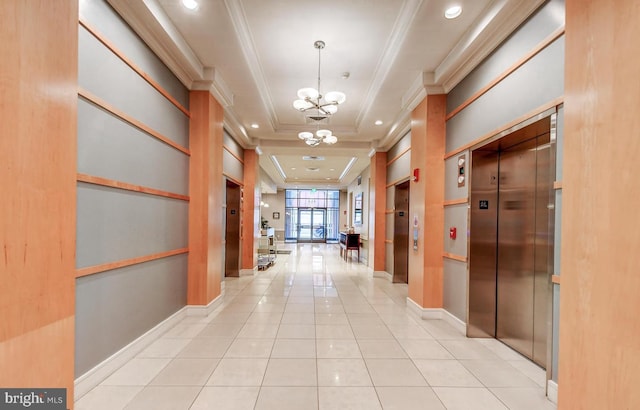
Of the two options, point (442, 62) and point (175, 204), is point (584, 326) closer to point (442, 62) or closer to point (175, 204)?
point (442, 62)

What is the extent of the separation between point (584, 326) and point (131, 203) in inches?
160

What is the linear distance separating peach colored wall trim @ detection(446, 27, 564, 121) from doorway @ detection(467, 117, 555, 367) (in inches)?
→ 26.0

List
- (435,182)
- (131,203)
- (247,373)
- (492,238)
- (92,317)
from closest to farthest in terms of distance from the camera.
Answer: (92,317), (247,373), (131,203), (492,238), (435,182)

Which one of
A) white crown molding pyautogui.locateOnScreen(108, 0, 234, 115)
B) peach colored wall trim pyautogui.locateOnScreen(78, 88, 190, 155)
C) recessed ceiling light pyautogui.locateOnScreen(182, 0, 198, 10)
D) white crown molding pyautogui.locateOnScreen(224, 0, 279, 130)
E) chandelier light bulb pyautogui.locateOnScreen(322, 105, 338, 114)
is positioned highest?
white crown molding pyautogui.locateOnScreen(224, 0, 279, 130)

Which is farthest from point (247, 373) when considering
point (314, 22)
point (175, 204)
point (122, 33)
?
point (314, 22)

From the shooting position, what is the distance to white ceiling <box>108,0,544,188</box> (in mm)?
3098

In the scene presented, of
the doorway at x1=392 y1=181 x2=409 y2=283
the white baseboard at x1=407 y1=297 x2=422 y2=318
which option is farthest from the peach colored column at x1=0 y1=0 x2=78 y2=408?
the doorway at x1=392 y1=181 x2=409 y2=283

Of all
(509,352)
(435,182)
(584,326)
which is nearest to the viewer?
(584,326)

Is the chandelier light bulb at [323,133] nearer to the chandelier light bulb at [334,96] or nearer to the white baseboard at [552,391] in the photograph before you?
the chandelier light bulb at [334,96]

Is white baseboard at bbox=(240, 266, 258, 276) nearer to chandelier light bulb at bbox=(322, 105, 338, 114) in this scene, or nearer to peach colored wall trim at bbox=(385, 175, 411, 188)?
peach colored wall trim at bbox=(385, 175, 411, 188)

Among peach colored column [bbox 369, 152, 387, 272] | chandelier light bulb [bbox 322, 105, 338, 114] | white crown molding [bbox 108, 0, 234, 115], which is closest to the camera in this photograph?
white crown molding [bbox 108, 0, 234, 115]

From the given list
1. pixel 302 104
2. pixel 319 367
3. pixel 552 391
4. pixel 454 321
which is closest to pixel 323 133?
pixel 302 104

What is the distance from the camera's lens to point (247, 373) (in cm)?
280

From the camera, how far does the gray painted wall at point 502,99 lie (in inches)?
96.2
